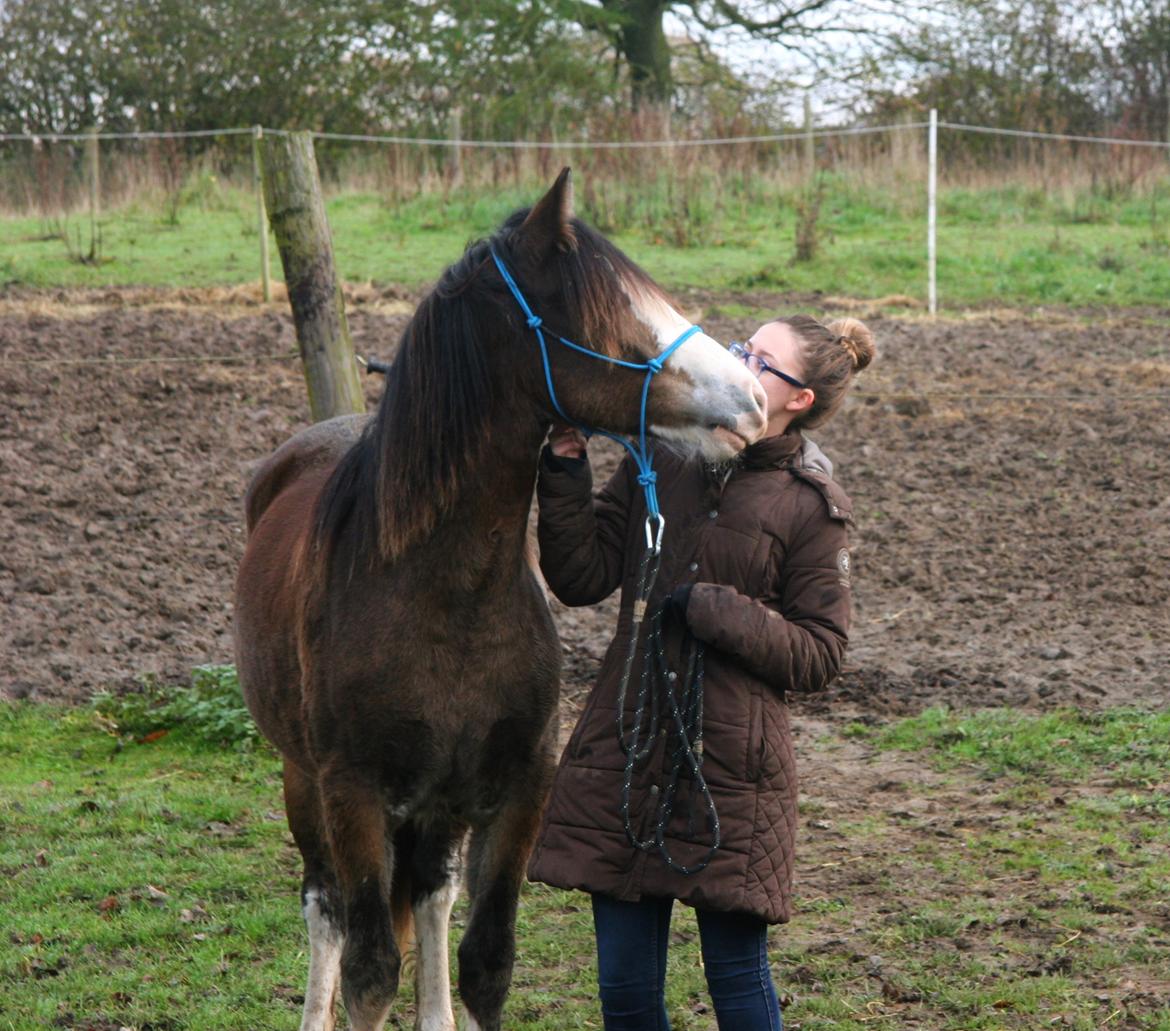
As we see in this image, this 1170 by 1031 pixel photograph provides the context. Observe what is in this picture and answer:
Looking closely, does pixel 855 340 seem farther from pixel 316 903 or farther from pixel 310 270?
pixel 310 270

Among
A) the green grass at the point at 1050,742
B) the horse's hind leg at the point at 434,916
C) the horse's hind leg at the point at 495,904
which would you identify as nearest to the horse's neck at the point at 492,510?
the horse's hind leg at the point at 495,904

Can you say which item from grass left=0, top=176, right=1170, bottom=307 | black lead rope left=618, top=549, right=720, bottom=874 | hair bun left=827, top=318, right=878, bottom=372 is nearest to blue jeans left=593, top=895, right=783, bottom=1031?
black lead rope left=618, top=549, right=720, bottom=874

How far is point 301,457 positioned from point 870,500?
4.51 meters

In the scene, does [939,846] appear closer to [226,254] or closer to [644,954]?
[644,954]

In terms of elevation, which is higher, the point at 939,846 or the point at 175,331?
the point at 175,331

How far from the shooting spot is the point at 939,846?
4.52 m

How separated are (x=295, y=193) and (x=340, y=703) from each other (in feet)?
9.98

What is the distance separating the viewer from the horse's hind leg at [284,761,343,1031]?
3475 mm

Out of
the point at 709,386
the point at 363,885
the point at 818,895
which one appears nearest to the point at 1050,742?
the point at 818,895

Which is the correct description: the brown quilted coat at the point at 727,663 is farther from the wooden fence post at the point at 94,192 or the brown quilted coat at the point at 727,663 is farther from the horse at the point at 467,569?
the wooden fence post at the point at 94,192

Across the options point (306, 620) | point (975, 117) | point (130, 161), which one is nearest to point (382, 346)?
point (306, 620)

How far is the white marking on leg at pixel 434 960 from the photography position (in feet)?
11.1

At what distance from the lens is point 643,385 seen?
2.50 meters

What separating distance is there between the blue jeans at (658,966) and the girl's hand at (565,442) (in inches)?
33.1
